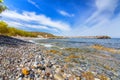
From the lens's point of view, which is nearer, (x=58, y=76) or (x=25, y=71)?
(x=58, y=76)

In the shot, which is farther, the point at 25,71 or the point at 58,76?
the point at 25,71

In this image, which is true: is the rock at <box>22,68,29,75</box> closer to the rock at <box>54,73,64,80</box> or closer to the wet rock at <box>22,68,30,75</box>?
the wet rock at <box>22,68,30,75</box>

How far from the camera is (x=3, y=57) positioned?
1092 centimetres

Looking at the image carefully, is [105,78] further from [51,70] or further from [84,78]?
[51,70]

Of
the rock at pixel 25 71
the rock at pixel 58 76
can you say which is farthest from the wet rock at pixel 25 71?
the rock at pixel 58 76

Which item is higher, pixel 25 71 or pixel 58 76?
pixel 25 71

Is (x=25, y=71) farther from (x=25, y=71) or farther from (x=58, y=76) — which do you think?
(x=58, y=76)

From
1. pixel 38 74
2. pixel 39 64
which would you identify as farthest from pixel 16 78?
pixel 39 64

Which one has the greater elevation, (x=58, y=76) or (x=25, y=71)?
(x=25, y=71)

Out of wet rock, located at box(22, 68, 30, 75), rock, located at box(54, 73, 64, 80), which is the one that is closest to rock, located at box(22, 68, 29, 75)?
wet rock, located at box(22, 68, 30, 75)

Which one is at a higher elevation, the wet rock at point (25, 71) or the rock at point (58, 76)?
the wet rock at point (25, 71)

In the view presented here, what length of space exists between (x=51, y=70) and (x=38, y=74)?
34.5 inches

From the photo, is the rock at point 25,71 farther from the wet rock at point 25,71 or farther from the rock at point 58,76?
the rock at point 58,76

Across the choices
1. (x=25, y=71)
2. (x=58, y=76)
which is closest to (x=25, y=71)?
(x=25, y=71)
